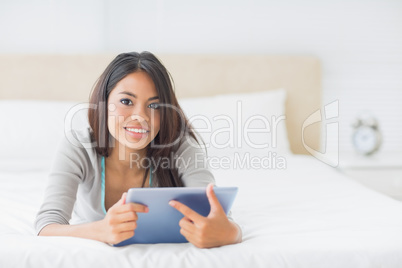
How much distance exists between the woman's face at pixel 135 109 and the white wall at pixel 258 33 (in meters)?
1.82

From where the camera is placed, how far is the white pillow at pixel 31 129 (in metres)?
2.59

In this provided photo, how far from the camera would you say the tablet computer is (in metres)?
1.08

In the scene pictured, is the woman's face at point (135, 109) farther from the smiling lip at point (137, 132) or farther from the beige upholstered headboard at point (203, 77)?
the beige upholstered headboard at point (203, 77)

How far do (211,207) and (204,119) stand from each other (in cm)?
159

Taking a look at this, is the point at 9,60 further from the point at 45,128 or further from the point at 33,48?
the point at 45,128

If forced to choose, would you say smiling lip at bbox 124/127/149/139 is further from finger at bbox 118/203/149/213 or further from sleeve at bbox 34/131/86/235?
finger at bbox 118/203/149/213

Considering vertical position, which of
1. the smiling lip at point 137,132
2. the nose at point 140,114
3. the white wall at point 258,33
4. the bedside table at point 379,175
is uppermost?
the white wall at point 258,33

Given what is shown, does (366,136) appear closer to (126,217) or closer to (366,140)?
(366,140)

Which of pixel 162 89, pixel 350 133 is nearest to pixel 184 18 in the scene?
pixel 350 133

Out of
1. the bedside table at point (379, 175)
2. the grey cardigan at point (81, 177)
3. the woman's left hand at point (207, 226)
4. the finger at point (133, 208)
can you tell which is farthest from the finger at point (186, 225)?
the bedside table at point (379, 175)

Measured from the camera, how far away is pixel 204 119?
2.71 meters

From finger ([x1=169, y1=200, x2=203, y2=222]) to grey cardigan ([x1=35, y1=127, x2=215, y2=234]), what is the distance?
0.32 meters

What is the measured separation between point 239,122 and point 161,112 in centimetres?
135

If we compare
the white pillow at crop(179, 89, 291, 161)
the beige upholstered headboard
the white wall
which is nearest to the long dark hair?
the white pillow at crop(179, 89, 291, 161)
